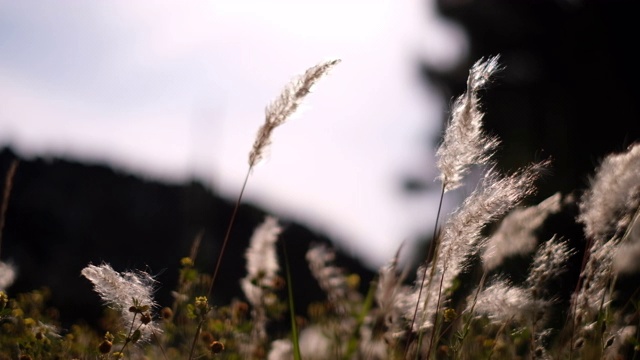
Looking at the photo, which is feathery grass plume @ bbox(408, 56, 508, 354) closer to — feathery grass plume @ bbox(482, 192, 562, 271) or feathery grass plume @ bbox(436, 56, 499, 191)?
feathery grass plume @ bbox(436, 56, 499, 191)

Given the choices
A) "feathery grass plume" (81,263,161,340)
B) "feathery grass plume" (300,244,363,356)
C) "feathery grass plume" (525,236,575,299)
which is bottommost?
"feathery grass plume" (81,263,161,340)

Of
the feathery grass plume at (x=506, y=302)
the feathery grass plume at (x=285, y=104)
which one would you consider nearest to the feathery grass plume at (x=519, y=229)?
the feathery grass plume at (x=506, y=302)

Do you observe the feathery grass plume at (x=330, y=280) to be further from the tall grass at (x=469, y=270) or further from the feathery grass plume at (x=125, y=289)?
the feathery grass plume at (x=125, y=289)

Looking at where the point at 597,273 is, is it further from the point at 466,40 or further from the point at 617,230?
the point at 466,40

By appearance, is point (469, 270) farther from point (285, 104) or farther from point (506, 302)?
point (285, 104)

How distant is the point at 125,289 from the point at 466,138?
2.93 ft

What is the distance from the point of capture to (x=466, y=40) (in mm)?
11578

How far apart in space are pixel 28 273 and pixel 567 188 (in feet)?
19.6

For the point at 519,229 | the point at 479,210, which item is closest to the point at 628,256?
the point at 519,229

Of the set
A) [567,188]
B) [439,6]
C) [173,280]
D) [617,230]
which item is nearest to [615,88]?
[567,188]

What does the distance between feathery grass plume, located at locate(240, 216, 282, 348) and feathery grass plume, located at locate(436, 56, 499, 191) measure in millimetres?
1073

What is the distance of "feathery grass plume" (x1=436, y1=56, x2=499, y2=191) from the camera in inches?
77.2

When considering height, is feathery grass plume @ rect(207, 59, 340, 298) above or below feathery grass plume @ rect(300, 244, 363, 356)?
above

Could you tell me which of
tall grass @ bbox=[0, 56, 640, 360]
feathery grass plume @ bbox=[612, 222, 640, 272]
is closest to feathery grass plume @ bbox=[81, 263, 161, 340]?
tall grass @ bbox=[0, 56, 640, 360]
